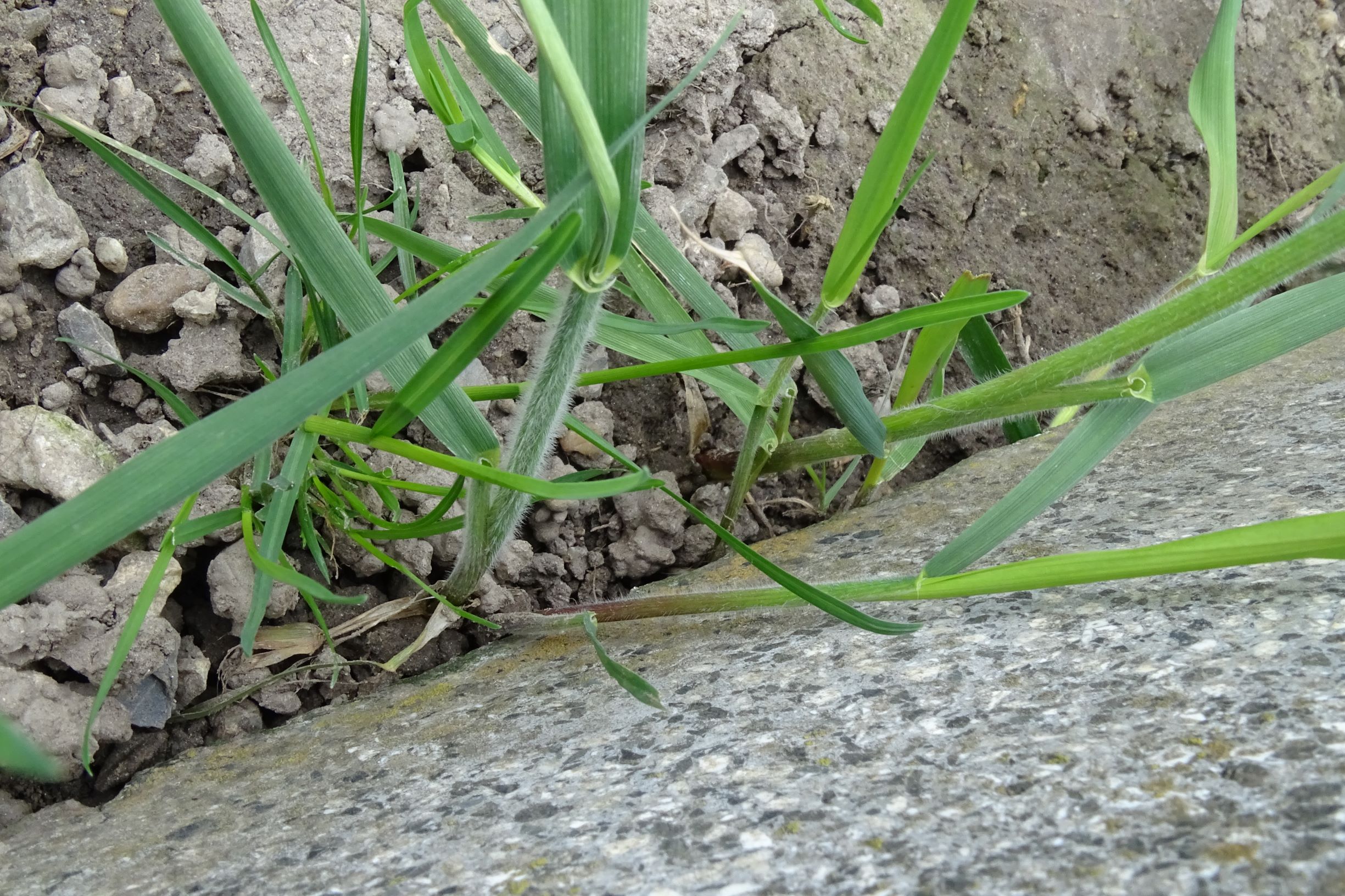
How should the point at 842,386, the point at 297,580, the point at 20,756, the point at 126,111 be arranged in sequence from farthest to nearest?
the point at 126,111
the point at 842,386
the point at 297,580
the point at 20,756

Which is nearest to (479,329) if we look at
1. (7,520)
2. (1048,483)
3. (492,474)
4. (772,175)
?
(492,474)

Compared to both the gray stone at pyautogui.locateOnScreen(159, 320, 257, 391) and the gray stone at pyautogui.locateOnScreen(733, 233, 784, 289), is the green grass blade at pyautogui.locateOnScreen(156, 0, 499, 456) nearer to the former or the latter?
the gray stone at pyautogui.locateOnScreen(159, 320, 257, 391)

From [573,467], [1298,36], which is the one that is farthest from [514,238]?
[1298,36]

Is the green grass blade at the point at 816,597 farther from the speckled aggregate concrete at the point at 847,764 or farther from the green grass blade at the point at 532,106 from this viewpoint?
the green grass blade at the point at 532,106

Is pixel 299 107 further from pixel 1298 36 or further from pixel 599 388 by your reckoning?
pixel 1298 36

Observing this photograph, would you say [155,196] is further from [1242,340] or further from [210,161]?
[1242,340]
